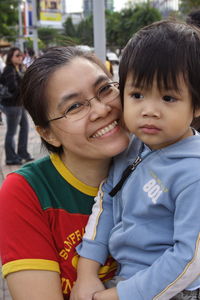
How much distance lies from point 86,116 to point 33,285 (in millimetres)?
662

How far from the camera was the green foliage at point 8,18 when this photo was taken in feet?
140

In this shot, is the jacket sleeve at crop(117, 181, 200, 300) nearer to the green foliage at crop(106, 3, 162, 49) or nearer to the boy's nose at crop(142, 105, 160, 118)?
the boy's nose at crop(142, 105, 160, 118)

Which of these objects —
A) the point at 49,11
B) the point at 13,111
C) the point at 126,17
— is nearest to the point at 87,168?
the point at 13,111

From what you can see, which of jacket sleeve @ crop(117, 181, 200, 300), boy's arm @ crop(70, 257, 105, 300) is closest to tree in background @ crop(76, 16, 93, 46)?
boy's arm @ crop(70, 257, 105, 300)

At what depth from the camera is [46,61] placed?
180 cm

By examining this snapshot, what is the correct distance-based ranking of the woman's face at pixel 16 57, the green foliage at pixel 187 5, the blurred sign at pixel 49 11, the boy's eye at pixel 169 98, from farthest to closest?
the green foliage at pixel 187 5 → the blurred sign at pixel 49 11 → the woman's face at pixel 16 57 → the boy's eye at pixel 169 98

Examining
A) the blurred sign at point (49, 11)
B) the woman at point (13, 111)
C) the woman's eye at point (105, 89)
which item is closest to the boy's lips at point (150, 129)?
the woman's eye at point (105, 89)

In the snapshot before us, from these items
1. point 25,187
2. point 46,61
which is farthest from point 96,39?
point 25,187

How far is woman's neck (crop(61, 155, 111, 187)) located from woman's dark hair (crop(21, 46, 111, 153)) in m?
0.19

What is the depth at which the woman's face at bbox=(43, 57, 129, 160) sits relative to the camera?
1.69 m

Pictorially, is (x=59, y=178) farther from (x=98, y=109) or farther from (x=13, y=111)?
(x=13, y=111)

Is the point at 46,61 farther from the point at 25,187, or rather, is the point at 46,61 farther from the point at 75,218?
the point at 75,218

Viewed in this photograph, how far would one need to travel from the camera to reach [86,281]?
158 centimetres

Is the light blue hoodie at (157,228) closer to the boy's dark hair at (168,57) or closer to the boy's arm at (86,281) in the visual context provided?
the boy's arm at (86,281)
